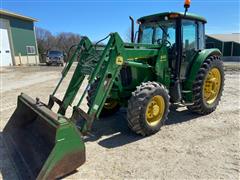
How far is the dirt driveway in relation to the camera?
319cm

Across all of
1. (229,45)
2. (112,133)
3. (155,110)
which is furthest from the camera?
(229,45)

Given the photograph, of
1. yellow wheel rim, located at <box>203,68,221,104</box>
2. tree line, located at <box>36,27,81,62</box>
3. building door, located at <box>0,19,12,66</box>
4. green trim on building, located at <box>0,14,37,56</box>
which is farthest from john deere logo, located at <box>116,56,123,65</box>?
tree line, located at <box>36,27,81,62</box>

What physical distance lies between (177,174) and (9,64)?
2401 centimetres

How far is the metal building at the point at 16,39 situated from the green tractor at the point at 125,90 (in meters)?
21.2

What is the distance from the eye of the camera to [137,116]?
4059mm

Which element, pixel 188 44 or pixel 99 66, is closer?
pixel 99 66

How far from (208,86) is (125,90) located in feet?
7.26

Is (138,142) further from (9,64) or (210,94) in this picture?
(9,64)

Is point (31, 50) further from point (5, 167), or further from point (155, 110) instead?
point (5, 167)

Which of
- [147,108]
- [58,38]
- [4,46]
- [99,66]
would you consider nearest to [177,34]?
[147,108]

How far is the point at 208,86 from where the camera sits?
19.0ft

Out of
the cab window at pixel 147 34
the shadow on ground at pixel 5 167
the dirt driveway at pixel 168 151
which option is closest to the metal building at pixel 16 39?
the dirt driveway at pixel 168 151

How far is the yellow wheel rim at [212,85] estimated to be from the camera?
572 cm

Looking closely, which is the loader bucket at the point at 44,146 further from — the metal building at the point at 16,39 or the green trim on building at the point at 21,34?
the green trim on building at the point at 21,34
